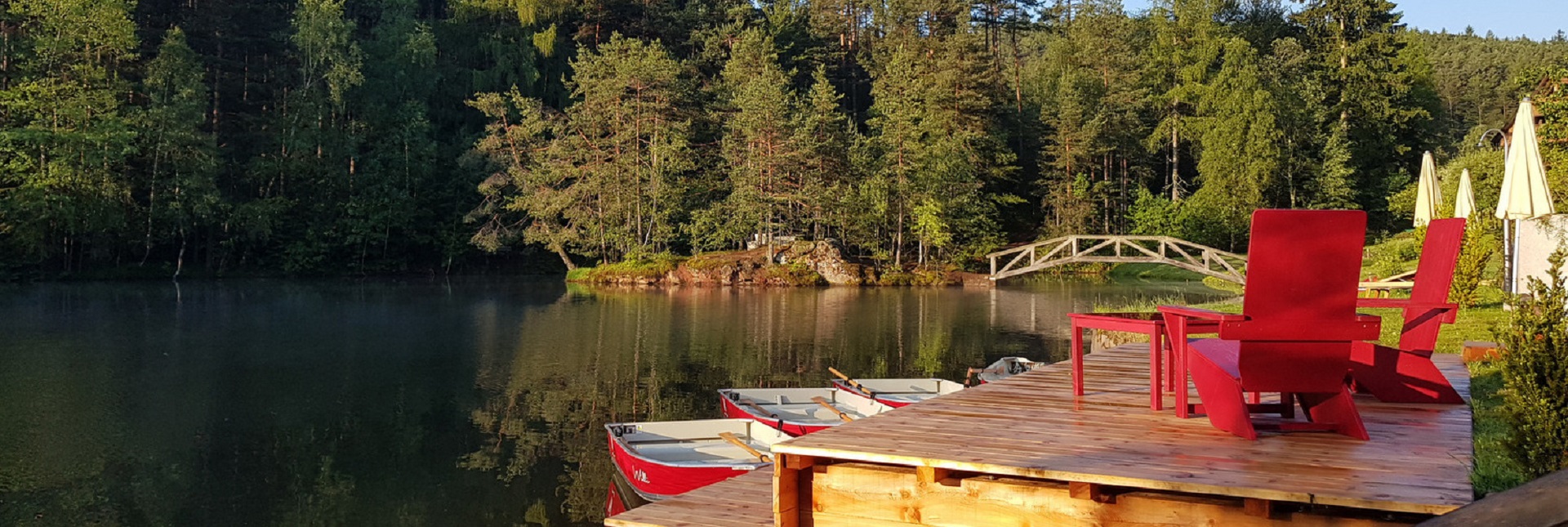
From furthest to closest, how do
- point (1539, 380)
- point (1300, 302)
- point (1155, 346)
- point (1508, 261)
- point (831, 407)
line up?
point (1508, 261) < point (831, 407) < point (1155, 346) < point (1539, 380) < point (1300, 302)

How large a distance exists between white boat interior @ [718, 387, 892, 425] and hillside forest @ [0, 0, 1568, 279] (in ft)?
105

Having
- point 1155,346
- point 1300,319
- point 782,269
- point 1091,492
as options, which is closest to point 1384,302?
point 1155,346

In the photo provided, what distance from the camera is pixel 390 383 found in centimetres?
1962

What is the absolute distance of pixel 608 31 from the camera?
60.1 meters

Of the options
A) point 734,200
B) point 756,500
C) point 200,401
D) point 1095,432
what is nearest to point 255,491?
point 200,401

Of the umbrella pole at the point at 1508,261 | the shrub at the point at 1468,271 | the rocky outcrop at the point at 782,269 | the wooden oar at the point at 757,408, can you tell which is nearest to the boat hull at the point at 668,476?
the wooden oar at the point at 757,408

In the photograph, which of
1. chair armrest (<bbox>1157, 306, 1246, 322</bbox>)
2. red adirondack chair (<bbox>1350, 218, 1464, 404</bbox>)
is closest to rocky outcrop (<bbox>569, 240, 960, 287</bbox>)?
red adirondack chair (<bbox>1350, 218, 1464, 404</bbox>)

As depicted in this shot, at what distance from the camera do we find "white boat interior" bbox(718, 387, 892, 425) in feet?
47.3

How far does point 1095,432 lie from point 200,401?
16691 millimetres

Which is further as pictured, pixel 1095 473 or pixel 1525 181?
pixel 1525 181

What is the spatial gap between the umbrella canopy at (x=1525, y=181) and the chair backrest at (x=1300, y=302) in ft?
43.3

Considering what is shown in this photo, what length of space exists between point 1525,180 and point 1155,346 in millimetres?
13208

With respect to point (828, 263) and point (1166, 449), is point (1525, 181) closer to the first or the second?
point (1166, 449)

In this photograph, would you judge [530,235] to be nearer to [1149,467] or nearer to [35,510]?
[35,510]
